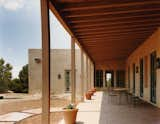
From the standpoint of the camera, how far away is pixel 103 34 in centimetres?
800

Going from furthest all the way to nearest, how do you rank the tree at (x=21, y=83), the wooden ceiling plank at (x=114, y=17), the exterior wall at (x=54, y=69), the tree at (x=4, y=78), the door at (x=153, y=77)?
the tree at (x=21, y=83) → the exterior wall at (x=54, y=69) → the door at (x=153, y=77) → the wooden ceiling plank at (x=114, y=17) → the tree at (x=4, y=78)

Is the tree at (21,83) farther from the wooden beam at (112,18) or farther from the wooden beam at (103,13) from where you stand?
the wooden beam at (103,13)

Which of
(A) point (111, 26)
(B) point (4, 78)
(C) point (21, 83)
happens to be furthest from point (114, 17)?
(C) point (21, 83)

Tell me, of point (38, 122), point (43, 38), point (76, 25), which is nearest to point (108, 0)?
point (43, 38)

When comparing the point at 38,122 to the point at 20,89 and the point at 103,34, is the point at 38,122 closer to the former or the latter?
the point at 103,34

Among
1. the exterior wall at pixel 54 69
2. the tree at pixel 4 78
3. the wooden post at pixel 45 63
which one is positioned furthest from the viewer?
the exterior wall at pixel 54 69

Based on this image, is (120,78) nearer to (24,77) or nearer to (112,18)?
(24,77)

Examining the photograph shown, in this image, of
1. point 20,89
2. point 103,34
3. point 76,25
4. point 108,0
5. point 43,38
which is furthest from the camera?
point 20,89

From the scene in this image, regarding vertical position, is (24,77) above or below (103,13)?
below

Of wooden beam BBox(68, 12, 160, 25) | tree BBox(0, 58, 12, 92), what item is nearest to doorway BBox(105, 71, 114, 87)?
tree BBox(0, 58, 12, 92)

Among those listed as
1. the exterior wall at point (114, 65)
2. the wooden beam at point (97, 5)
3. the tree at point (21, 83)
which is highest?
the wooden beam at point (97, 5)

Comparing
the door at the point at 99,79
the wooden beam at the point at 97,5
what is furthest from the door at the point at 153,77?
the door at the point at 99,79

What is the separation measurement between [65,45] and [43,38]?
53.5ft

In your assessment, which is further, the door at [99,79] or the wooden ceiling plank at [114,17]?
the door at [99,79]
